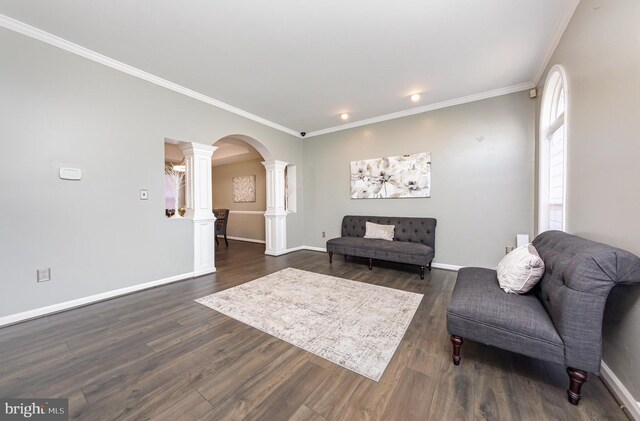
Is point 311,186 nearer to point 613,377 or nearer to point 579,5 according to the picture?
point 579,5

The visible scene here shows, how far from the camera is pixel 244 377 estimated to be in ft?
4.76

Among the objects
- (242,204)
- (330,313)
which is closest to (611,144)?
(330,313)

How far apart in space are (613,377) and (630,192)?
1.07 meters

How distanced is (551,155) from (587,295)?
8.09 ft

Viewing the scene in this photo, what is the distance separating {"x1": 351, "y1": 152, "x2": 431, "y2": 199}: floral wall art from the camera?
397cm

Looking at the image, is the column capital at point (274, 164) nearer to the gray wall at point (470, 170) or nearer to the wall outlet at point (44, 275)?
the gray wall at point (470, 170)

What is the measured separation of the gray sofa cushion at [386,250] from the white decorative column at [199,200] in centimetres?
205

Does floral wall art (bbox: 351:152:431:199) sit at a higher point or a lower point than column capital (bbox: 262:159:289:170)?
lower

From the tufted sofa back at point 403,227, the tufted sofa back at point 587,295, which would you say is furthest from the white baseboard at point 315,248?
the tufted sofa back at point 587,295

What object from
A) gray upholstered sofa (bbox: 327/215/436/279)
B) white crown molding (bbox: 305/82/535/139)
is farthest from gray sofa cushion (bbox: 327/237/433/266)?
white crown molding (bbox: 305/82/535/139)

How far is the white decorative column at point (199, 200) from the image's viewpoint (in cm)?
344

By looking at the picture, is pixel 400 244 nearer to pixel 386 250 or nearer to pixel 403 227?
pixel 386 250

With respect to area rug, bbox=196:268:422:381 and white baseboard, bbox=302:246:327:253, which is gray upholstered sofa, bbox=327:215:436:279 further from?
white baseboard, bbox=302:246:327:253

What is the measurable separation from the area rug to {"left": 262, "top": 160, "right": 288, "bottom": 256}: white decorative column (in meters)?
1.61
